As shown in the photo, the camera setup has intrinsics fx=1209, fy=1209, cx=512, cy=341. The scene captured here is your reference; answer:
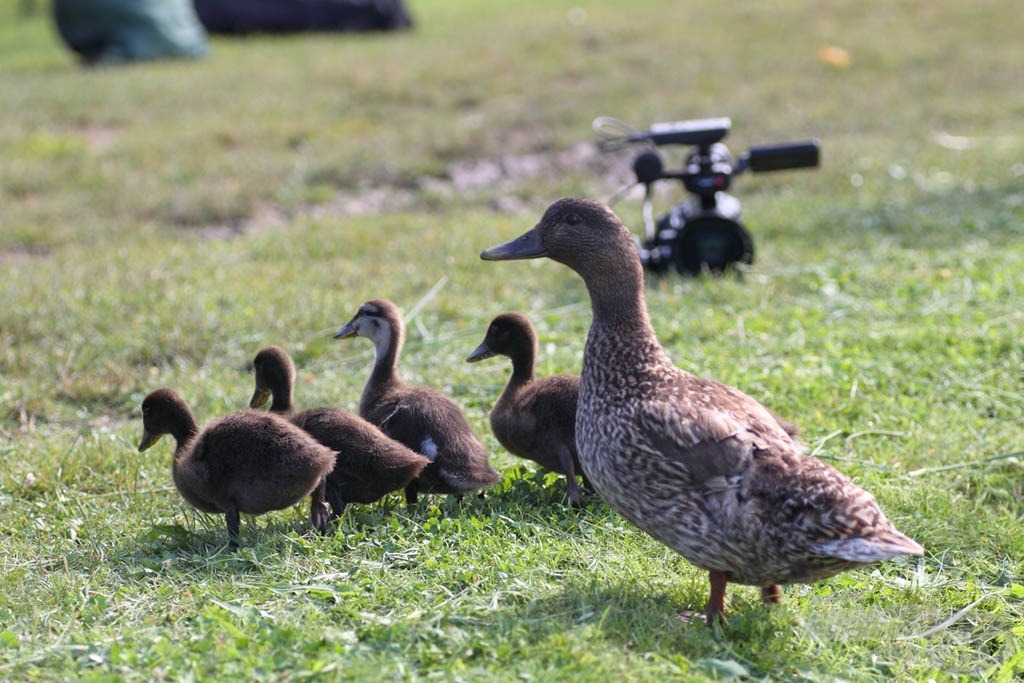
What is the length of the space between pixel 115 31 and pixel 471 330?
11.9 meters

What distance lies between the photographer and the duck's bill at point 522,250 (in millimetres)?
4738

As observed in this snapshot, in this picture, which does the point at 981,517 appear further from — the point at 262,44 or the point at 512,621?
the point at 262,44

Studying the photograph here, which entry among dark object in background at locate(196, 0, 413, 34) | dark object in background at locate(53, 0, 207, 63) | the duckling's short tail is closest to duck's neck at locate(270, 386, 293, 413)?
the duckling's short tail

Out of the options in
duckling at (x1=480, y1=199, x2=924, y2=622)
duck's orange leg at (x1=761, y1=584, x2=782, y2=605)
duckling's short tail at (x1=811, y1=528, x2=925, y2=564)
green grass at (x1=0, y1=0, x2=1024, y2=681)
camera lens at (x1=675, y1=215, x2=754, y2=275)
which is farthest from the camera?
camera lens at (x1=675, y1=215, x2=754, y2=275)

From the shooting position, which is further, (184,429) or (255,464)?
(184,429)

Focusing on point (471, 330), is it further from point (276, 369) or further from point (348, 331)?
point (276, 369)

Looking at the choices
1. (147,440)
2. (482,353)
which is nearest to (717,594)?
(482,353)

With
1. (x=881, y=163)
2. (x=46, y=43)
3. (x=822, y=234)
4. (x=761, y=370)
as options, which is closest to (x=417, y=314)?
(x=761, y=370)

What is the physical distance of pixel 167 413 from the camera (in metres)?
5.08

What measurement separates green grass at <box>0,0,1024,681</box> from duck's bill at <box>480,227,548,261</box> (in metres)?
1.01

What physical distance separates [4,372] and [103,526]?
2.27 metres

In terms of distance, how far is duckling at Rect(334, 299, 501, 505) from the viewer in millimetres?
4875

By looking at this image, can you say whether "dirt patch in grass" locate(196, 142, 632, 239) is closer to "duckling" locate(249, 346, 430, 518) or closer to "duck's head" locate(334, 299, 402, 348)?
"duck's head" locate(334, 299, 402, 348)

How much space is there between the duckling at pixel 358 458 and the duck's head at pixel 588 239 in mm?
925
